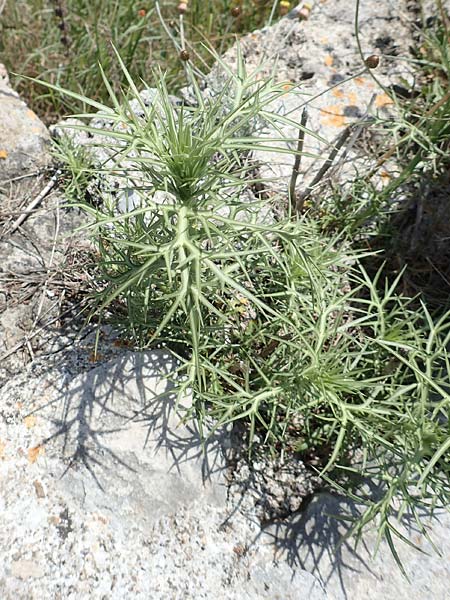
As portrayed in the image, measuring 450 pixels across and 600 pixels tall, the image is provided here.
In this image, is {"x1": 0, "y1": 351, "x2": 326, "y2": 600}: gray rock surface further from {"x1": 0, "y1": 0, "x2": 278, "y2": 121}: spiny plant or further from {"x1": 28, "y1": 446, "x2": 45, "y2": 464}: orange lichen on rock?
{"x1": 0, "y1": 0, "x2": 278, "y2": 121}: spiny plant

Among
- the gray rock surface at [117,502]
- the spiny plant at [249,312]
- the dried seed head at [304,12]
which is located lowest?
the gray rock surface at [117,502]

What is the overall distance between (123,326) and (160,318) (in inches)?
5.5

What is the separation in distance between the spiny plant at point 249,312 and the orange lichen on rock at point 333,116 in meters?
0.73

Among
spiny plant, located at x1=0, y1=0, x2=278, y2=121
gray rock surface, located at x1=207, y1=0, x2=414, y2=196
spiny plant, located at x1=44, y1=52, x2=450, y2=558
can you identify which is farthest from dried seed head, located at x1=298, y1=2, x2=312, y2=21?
spiny plant, located at x1=44, y1=52, x2=450, y2=558

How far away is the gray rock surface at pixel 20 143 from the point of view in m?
2.01

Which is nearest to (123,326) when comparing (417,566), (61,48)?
(417,566)

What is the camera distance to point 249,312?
5.92ft

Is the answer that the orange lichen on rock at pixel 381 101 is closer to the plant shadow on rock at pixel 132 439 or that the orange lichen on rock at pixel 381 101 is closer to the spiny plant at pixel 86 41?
the spiny plant at pixel 86 41

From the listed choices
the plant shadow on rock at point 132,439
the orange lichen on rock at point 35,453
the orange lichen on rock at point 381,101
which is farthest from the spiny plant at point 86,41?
the orange lichen on rock at point 35,453

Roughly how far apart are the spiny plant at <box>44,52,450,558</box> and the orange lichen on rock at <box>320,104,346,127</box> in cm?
73

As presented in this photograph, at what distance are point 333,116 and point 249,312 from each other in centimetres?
105

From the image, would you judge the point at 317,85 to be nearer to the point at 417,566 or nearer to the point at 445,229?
the point at 445,229

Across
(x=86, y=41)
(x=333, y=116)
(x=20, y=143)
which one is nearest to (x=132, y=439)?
(x=20, y=143)

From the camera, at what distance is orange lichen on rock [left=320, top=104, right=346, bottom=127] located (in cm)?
228
